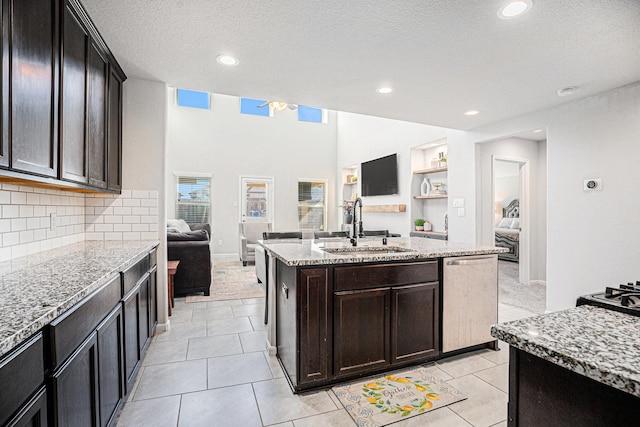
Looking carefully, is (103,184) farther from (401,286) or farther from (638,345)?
(638,345)

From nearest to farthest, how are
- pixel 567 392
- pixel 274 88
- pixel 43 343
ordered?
pixel 567 392, pixel 43 343, pixel 274 88

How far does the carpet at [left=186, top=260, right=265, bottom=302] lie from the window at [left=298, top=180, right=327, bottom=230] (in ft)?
7.46

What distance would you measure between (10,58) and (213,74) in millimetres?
1603

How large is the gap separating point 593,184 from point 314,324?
3.17 metres

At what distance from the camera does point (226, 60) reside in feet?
8.13

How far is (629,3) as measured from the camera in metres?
1.75

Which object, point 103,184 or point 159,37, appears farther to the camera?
point 103,184

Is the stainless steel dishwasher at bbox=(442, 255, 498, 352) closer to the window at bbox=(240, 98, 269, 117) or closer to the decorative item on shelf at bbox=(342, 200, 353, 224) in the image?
the decorative item on shelf at bbox=(342, 200, 353, 224)

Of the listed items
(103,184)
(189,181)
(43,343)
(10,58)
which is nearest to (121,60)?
Answer: (103,184)

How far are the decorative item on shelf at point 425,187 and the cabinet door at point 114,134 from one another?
4642mm

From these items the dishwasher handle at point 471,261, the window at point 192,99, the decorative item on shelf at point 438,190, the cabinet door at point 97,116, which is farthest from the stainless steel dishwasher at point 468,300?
the window at point 192,99

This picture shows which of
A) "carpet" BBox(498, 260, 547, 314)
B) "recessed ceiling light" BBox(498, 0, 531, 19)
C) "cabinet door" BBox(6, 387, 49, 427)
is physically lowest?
"carpet" BBox(498, 260, 547, 314)

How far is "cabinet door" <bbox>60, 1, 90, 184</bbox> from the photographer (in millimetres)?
1750

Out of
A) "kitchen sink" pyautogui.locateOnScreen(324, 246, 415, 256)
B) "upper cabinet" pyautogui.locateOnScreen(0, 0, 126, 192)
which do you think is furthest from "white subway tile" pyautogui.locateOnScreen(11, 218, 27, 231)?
"kitchen sink" pyautogui.locateOnScreen(324, 246, 415, 256)
